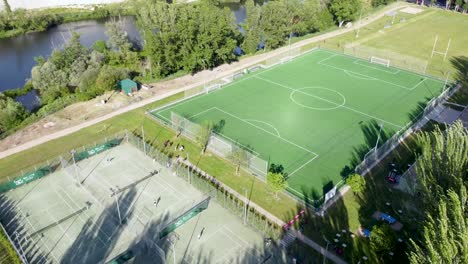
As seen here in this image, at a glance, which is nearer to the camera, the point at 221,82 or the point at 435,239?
the point at 435,239

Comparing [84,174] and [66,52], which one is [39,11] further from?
[84,174]

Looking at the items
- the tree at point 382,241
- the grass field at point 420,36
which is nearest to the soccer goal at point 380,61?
the grass field at point 420,36

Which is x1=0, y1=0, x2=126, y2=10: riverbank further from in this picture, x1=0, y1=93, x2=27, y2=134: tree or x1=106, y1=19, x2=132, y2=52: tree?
x1=0, y1=93, x2=27, y2=134: tree

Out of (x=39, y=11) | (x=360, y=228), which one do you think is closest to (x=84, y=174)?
(x=360, y=228)

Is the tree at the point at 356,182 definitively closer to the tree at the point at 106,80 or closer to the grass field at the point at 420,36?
the tree at the point at 106,80

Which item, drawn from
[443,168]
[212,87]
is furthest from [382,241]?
[212,87]

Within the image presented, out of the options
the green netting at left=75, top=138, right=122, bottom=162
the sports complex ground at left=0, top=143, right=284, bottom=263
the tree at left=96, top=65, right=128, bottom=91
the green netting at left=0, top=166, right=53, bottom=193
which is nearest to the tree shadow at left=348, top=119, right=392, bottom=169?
the sports complex ground at left=0, top=143, right=284, bottom=263

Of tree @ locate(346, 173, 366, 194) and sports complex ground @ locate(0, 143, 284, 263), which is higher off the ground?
tree @ locate(346, 173, 366, 194)
